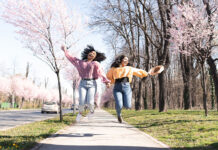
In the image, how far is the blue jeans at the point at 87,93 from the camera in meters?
6.46

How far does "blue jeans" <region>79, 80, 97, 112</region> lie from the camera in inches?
255

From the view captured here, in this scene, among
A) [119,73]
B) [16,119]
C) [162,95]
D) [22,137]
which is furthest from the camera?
[162,95]

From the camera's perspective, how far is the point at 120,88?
687 centimetres

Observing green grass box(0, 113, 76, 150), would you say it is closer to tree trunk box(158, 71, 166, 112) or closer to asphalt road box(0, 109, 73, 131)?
asphalt road box(0, 109, 73, 131)

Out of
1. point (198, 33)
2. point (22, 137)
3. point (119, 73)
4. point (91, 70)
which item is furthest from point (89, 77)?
point (198, 33)

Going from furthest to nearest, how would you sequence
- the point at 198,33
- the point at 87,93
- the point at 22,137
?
the point at 198,33
the point at 22,137
the point at 87,93

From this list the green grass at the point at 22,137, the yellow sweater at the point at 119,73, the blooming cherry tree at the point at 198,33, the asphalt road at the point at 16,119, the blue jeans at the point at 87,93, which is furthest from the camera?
the asphalt road at the point at 16,119

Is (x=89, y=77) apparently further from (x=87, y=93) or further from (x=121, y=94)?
(x=121, y=94)

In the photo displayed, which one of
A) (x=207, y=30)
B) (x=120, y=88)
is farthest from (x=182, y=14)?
(x=120, y=88)

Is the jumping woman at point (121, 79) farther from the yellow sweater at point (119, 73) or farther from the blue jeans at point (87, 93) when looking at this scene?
the blue jeans at point (87, 93)

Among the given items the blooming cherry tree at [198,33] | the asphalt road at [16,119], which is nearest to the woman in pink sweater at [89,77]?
the asphalt road at [16,119]

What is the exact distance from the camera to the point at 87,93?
21.5 ft

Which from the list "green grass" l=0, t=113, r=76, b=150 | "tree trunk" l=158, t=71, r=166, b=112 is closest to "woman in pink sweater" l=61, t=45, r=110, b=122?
"green grass" l=0, t=113, r=76, b=150

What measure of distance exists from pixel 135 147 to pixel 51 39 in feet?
28.4
